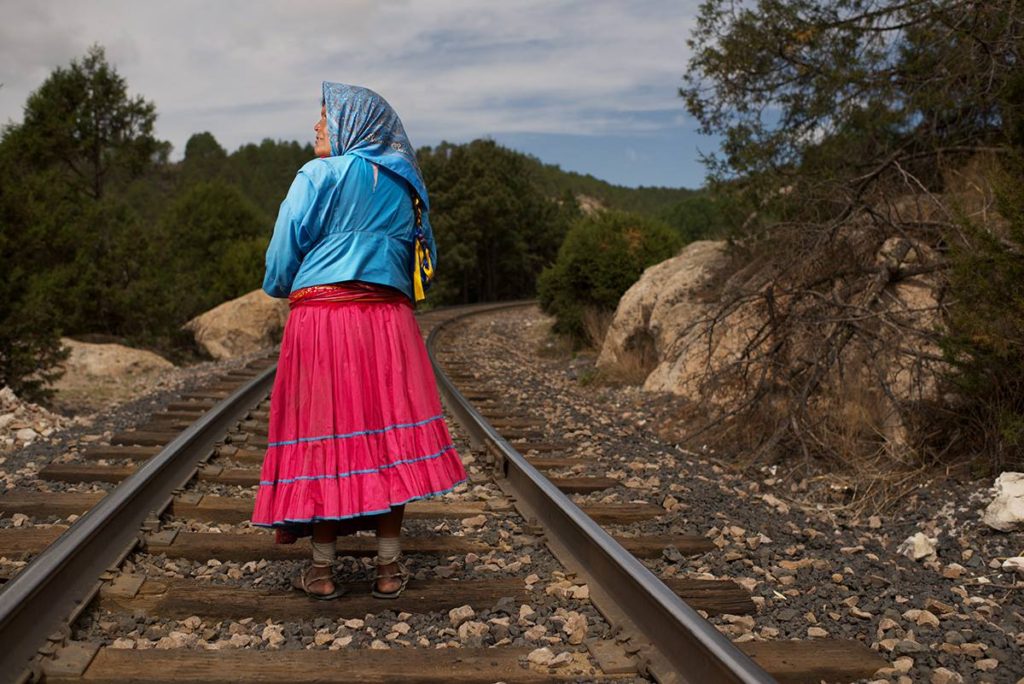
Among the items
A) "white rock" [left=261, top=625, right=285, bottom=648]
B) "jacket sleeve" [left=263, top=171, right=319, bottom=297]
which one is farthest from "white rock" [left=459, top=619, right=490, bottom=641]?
"jacket sleeve" [left=263, top=171, right=319, bottom=297]

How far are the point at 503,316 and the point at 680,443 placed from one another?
19.5 m

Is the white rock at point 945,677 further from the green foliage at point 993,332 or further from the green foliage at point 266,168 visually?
the green foliage at point 266,168

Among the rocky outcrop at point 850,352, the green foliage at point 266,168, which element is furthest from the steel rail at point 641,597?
the green foliage at point 266,168

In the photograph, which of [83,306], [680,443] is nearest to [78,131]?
[83,306]

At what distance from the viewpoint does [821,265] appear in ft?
23.3

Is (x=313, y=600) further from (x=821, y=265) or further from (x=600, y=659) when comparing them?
(x=821, y=265)

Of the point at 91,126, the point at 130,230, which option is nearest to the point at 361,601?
the point at 130,230

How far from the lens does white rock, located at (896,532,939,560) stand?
13.8ft

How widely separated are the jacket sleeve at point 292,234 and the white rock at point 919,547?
3.04 metres

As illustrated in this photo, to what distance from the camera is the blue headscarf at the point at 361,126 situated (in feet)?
11.2

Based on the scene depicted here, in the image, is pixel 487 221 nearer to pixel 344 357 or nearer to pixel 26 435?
pixel 26 435

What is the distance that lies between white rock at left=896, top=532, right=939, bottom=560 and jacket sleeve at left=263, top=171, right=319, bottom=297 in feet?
9.99

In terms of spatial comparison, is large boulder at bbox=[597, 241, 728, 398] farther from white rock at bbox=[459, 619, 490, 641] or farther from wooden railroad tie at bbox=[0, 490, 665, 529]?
white rock at bbox=[459, 619, 490, 641]

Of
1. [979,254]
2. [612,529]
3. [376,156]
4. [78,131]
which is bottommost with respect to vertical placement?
[612,529]
